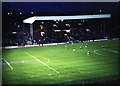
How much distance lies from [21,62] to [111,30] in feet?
4.08

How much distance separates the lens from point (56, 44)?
464 centimetres

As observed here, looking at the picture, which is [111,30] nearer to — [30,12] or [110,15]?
[110,15]

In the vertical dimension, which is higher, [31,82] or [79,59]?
[79,59]

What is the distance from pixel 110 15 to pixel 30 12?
104 cm

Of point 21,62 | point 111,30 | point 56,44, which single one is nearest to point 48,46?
point 56,44

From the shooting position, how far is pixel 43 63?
466 cm

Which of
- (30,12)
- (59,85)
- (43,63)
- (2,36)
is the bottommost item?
(59,85)

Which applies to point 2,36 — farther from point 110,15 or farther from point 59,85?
point 110,15

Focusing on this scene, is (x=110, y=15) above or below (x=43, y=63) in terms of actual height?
above

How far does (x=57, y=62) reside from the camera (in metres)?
4.67

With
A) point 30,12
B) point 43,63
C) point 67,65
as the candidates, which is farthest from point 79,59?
point 30,12

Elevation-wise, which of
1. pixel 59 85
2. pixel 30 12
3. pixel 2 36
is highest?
pixel 30 12

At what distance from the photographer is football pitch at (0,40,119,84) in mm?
4645

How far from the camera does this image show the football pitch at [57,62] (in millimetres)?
4645
